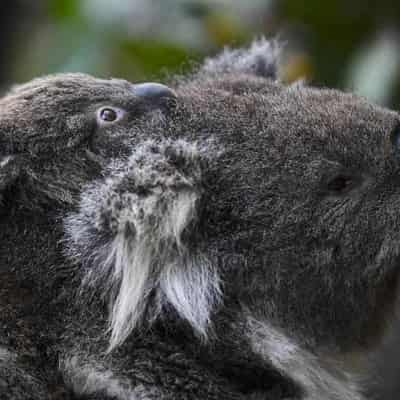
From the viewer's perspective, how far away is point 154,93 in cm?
285

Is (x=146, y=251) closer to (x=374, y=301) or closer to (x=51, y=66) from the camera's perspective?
(x=374, y=301)

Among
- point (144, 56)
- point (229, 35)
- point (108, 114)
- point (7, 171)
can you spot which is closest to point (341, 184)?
point (108, 114)

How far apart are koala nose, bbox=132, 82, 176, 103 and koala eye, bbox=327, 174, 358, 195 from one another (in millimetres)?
607

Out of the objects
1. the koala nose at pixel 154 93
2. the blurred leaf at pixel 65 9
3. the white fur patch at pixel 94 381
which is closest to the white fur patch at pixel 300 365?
the white fur patch at pixel 94 381

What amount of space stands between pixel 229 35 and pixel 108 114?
10.9 feet

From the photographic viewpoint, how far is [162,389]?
2.64 m

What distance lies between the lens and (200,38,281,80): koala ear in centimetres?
351

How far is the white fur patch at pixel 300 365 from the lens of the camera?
274cm

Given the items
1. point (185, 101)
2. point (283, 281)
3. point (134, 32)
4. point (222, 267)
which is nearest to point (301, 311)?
point (283, 281)

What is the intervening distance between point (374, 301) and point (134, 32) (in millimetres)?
3920

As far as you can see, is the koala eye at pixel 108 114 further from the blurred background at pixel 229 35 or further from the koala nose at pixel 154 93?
the blurred background at pixel 229 35

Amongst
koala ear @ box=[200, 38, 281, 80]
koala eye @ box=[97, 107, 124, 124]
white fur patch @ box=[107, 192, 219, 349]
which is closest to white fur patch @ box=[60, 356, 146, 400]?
white fur patch @ box=[107, 192, 219, 349]

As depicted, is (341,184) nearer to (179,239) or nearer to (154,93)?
(179,239)

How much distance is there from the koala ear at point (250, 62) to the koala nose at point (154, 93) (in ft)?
2.14
